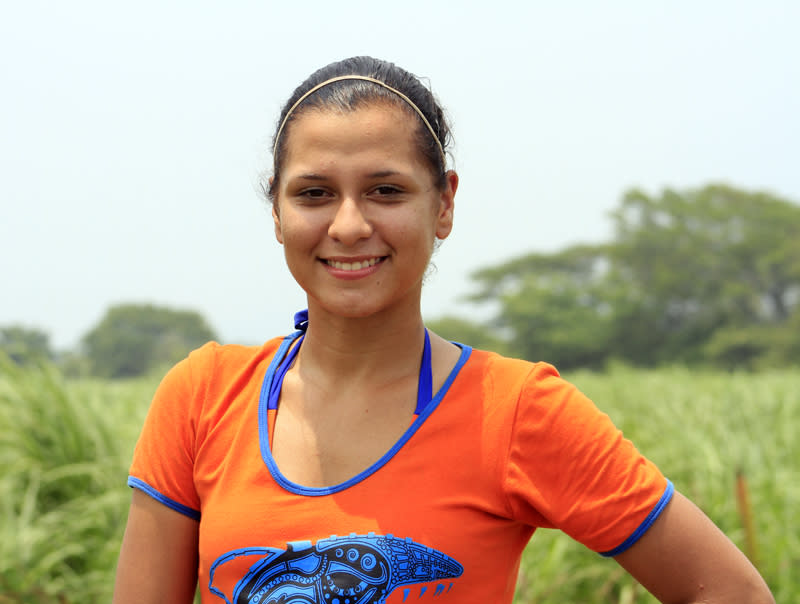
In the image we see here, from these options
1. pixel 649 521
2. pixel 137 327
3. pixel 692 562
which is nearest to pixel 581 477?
pixel 649 521

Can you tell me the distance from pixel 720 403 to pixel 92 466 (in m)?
4.87

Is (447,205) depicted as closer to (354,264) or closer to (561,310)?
(354,264)

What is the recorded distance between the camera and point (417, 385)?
153cm

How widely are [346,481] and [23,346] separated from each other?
172 inches

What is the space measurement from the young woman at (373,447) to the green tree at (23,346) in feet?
12.5

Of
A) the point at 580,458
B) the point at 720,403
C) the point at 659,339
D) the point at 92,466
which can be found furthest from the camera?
the point at 659,339

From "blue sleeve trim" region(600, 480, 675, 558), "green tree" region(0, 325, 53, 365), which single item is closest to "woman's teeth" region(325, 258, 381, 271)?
"blue sleeve trim" region(600, 480, 675, 558)

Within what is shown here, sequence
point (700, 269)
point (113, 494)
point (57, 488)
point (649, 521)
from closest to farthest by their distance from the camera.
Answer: point (649, 521) → point (113, 494) → point (57, 488) → point (700, 269)

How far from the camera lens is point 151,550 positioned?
1526 mm

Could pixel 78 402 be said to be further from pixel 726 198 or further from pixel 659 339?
pixel 726 198

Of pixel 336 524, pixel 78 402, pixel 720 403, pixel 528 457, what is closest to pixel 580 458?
pixel 528 457

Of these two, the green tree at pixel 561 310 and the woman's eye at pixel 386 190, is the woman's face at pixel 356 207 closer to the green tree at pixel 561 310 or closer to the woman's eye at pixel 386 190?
the woman's eye at pixel 386 190

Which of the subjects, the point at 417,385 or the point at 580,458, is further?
the point at 417,385

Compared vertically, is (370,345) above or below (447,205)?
below
